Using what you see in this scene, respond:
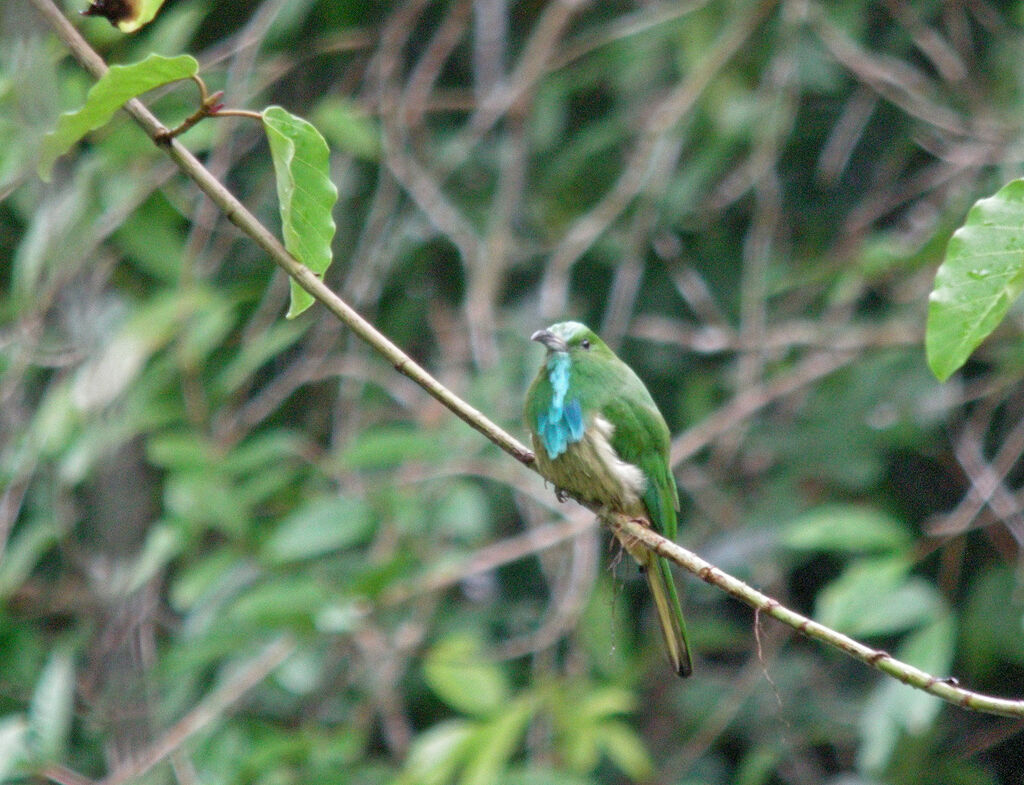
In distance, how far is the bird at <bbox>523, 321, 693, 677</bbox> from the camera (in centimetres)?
294

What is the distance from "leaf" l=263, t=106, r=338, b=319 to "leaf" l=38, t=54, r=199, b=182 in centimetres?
13

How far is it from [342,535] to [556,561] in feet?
3.14

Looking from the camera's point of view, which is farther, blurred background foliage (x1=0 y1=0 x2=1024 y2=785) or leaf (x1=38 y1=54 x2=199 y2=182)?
blurred background foliage (x1=0 y1=0 x2=1024 y2=785)

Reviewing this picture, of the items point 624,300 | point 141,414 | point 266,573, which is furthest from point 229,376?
point 624,300

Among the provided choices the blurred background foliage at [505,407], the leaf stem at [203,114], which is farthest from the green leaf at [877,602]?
the leaf stem at [203,114]

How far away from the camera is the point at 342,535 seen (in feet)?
12.1

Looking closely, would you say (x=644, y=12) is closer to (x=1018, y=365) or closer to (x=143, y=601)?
(x=1018, y=365)

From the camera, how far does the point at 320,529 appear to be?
3.72m

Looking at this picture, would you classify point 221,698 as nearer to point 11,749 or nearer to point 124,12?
point 11,749

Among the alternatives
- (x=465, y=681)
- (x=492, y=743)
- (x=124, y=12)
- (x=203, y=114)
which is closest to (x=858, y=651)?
(x=203, y=114)

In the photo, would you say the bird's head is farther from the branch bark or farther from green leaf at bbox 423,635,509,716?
the branch bark

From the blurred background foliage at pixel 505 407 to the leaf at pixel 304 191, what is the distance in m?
1.84

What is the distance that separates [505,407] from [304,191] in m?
2.47

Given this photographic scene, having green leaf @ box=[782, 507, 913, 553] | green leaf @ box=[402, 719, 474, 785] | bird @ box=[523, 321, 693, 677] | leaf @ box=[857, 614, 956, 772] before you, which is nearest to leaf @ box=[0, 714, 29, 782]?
green leaf @ box=[402, 719, 474, 785]
